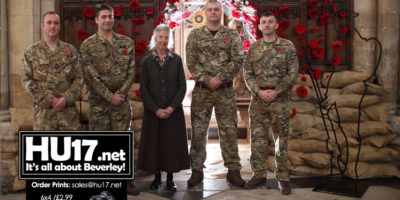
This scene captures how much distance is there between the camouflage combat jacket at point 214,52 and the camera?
3.96 metres

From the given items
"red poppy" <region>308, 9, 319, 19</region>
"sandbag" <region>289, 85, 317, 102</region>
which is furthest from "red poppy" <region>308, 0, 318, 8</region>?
"sandbag" <region>289, 85, 317, 102</region>

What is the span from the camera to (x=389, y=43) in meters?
5.41

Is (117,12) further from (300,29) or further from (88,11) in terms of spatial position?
(300,29)

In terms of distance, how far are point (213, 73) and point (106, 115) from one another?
1.14 metres

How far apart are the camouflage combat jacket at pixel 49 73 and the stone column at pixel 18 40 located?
1.71 m

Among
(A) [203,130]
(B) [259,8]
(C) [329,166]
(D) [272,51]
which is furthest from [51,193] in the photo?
(B) [259,8]

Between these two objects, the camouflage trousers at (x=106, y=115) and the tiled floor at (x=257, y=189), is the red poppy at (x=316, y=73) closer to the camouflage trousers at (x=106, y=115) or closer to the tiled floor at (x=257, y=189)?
the tiled floor at (x=257, y=189)

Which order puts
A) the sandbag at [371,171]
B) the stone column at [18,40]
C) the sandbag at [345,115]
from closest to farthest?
1. the sandbag at [371,171]
2. the sandbag at [345,115]
3. the stone column at [18,40]

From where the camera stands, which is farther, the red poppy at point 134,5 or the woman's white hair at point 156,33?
the red poppy at point 134,5

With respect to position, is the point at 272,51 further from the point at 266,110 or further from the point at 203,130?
the point at 203,130

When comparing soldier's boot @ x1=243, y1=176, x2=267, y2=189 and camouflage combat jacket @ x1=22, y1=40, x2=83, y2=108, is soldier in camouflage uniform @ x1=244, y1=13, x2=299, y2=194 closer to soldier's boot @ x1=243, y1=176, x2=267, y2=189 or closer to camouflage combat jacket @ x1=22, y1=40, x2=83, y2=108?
soldier's boot @ x1=243, y1=176, x2=267, y2=189

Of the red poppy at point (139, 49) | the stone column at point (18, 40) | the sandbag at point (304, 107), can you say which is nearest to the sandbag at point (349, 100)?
the sandbag at point (304, 107)

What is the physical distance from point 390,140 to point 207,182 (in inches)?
93.5

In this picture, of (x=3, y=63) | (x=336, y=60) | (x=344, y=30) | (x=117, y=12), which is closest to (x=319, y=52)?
(x=336, y=60)
